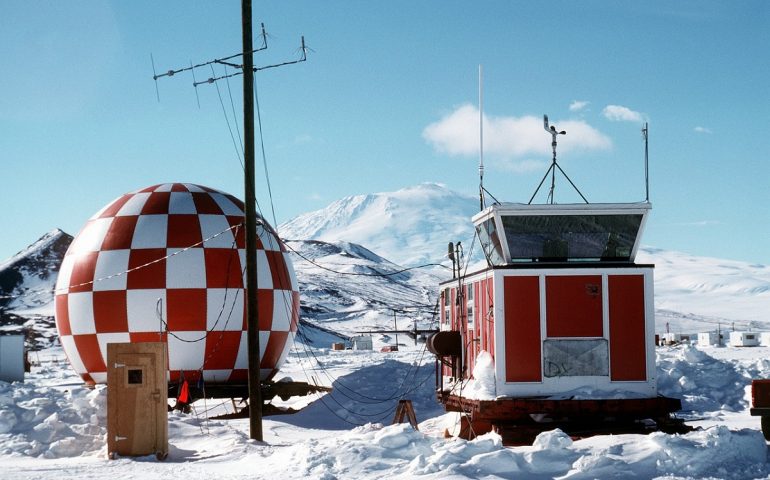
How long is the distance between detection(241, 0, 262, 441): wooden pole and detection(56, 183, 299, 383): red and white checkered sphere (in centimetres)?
352

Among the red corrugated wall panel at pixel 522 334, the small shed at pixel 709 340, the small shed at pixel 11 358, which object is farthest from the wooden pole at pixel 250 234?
the small shed at pixel 709 340

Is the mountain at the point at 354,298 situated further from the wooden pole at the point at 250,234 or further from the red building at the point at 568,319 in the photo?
the red building at the point at 568,319

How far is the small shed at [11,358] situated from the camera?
23.3m

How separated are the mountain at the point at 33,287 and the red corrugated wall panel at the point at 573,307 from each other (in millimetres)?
48014

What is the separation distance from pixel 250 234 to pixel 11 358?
38.0 feet

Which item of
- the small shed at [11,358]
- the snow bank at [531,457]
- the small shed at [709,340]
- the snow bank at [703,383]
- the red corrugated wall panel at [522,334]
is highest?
the red corrugated wall panel at [522,334]

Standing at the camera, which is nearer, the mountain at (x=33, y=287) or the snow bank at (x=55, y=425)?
the snow bank at (x=55, y=425)

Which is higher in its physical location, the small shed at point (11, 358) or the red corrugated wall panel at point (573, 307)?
the red corrugated wall panel at point (573, 307)

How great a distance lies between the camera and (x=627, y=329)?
47.1 ft

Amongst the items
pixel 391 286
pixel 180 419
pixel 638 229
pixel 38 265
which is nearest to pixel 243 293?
pixel 180 419

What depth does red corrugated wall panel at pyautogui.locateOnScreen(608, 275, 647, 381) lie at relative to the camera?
1430 cm

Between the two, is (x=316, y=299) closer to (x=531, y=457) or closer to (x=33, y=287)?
(x=33, y=287)

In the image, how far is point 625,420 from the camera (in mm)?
14047

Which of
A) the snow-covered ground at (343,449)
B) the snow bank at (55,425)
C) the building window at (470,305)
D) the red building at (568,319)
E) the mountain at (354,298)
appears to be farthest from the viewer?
the mountain at (354,298)
